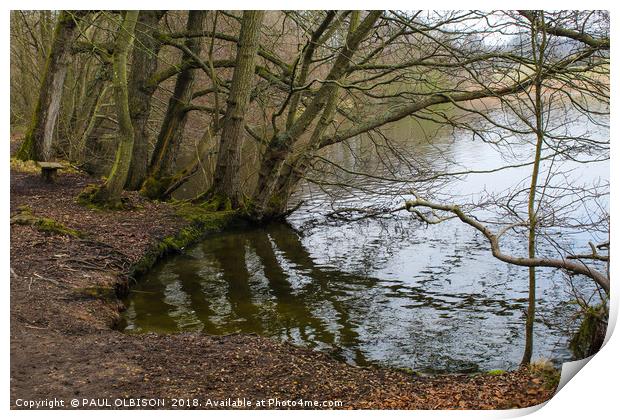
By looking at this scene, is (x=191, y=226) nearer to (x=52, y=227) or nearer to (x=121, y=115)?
(x=121, y=115)

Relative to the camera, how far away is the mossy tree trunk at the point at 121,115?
9758mm

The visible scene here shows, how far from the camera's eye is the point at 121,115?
10.3 meters

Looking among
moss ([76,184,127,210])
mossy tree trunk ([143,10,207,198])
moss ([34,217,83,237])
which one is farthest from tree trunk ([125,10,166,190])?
moss ([34,217,83,237])

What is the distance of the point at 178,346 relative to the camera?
6141 mm

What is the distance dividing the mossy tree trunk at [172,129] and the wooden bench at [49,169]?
296cm

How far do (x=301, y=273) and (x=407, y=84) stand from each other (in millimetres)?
3878

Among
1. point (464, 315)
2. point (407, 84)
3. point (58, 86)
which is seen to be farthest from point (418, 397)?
point (58, 86)

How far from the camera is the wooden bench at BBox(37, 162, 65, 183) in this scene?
937 centimetres

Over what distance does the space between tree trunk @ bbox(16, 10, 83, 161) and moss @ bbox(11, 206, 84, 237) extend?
142 centimetres

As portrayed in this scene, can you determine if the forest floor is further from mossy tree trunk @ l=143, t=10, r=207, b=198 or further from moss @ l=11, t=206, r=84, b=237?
mossy tree trunk @ l=143, t=10, r=207, b=198

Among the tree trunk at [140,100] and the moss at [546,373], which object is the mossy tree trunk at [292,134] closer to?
the tree trunk at [140,100]

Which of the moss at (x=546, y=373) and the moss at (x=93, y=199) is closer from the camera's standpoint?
the moss at (x=546, y=373)

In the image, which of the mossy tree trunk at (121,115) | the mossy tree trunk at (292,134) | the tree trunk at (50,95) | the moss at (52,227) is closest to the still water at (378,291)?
the mossy tree trunk at (292,134)

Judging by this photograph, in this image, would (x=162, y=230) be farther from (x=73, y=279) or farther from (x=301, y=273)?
(x=73, y=279)
